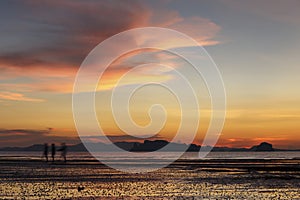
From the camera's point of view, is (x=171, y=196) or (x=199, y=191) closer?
(x=171, y=196)

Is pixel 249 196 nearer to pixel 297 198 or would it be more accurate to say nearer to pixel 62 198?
pixel 297 198

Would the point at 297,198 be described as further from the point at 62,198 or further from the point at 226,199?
the point at 62,198

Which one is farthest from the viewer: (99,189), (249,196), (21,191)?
(99,189)

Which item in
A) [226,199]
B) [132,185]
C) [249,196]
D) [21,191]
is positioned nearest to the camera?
[226,199]

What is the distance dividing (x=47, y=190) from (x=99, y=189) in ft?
16.7

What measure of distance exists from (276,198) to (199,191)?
25.9 feet

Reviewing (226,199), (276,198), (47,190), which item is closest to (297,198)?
(276,198)

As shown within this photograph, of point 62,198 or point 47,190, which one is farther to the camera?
point 47,190

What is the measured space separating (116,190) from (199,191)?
26.3 feet

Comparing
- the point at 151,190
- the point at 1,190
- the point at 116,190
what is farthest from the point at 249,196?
the point at 1,190

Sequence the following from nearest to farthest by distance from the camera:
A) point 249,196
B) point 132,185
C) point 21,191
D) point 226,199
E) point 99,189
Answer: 1. point 226,199
2. point 249,196
3. point 21,191
4. point 99,189
5. point 132,185

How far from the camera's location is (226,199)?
3994 cm

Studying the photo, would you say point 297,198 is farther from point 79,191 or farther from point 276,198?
point 79,191

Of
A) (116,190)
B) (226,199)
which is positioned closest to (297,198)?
(226,199)
